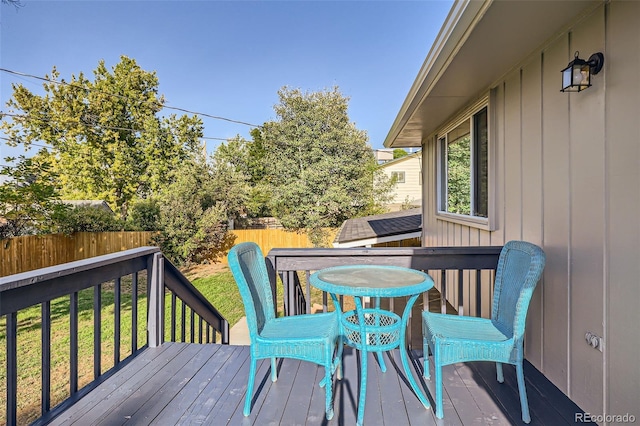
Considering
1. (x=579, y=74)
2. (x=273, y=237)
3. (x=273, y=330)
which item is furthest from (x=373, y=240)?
(x=273, y=237)

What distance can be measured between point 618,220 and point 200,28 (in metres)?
13.0

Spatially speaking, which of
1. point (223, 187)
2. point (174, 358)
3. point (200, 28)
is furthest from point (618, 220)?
point (223, 187)

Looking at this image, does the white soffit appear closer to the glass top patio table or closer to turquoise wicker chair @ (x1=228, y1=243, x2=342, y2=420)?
the glass top patio table

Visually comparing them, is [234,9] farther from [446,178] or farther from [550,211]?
[550,211]

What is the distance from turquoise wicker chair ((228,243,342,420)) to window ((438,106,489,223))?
2.33 m

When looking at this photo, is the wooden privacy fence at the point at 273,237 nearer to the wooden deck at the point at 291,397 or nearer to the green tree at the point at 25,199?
the green tree at the point at 25,199

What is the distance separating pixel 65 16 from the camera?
9.69 meters

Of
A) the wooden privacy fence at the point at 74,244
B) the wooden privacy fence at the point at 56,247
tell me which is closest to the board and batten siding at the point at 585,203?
the wooden privacy fence at the point at 74,244

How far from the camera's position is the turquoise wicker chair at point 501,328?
1.82 meters

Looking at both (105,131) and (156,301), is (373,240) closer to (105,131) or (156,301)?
(156,301)

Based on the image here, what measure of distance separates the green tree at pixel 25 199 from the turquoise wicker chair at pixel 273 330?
9.60 meters

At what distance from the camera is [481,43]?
2.22 metres

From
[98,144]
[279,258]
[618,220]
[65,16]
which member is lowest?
[279,258]

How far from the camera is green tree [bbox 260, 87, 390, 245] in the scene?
1482 cm
